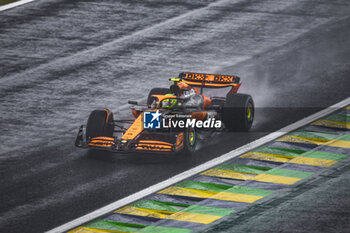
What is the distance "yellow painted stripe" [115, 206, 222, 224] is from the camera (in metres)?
14.8

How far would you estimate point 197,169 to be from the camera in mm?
17484

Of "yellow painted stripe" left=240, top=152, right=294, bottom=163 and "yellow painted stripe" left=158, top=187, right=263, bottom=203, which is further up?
"yellow painted stripe" left=240, top=152, right=294, bottom=163

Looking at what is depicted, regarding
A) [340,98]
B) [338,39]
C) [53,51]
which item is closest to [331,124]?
[340,98]

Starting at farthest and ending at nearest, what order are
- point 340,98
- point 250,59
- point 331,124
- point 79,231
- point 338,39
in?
point 338,39 → point 250,59 → point 340,98 → point 331,124 → point 79,231

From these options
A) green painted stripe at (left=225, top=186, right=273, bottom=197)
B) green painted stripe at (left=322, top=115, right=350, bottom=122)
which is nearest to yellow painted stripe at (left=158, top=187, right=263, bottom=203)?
green painted stripe at (left=225, top=186, right=273, bottom=197)

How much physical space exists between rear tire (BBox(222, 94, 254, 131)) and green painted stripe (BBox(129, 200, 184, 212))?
4402mm

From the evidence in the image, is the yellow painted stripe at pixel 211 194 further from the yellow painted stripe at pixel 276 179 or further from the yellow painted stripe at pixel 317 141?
the yellow painted stripe at pixel 317 141

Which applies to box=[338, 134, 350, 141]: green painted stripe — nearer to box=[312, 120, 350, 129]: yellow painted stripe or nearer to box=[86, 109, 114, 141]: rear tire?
box=[312, 120, 350, 129]: yellow painted stripe

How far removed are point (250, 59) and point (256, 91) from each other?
10.3ft

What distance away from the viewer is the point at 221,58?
26672 mm

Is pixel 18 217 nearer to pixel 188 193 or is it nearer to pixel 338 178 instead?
pixel 188 193

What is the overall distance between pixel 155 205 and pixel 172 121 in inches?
122

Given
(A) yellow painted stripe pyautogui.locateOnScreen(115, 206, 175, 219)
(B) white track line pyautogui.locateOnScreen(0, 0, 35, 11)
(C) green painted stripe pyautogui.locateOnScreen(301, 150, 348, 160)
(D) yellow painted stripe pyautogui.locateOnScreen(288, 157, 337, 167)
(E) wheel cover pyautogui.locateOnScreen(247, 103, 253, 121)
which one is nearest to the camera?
(A) yellow painted stripe pyautogui.locateOnScreen(115, 206, 175, 219)

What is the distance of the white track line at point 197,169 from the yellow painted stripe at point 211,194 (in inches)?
10.5
